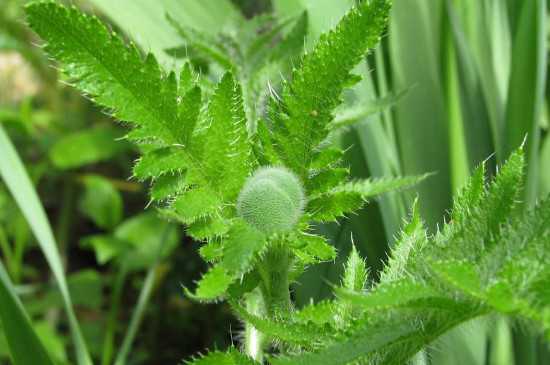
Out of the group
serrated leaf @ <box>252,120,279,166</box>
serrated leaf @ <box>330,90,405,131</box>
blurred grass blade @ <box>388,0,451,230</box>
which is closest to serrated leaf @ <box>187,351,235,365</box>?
serrated leaf @ <box>252,120,279,166</box>

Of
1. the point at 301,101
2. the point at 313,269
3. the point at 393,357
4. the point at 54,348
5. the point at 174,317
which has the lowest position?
the point at 174,317

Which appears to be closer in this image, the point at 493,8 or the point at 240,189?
the point at 240,189

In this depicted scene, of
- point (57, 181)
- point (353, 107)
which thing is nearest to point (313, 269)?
point (353, 107)

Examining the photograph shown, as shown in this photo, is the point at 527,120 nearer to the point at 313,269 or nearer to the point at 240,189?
the point at 313,269

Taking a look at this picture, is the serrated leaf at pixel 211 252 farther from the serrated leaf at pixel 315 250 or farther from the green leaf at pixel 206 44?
the green leaf at pixel 206 44

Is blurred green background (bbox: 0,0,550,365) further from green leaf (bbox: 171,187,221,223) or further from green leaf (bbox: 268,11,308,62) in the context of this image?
green leaf (bbox: 171,187,221,223)

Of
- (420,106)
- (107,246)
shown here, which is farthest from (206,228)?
(107,246)

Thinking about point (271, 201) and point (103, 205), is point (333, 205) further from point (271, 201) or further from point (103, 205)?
point (103, 205)
